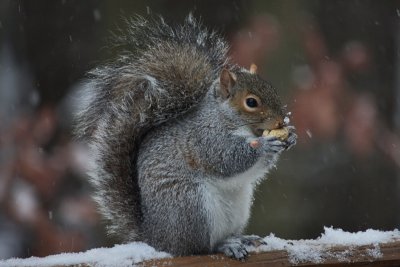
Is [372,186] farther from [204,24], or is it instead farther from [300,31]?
[204,24]

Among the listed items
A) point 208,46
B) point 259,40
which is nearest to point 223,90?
point 208,46

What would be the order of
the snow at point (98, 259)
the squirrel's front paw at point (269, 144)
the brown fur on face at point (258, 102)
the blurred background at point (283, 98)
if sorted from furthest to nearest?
the blurred background at point (283, 98) < the brown fur on face at point (258, 102) < the squirrel's front paw at point (269, 144) < the snow at point (98, 259)

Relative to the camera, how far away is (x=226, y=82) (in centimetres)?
299

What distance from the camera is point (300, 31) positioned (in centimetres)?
456

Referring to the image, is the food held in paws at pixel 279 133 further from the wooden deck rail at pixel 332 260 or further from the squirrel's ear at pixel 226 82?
the wooden deck rail at pixel 332 260

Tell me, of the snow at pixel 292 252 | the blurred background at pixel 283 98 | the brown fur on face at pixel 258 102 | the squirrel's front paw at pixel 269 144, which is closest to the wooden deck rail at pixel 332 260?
the snow at pixel 292 252

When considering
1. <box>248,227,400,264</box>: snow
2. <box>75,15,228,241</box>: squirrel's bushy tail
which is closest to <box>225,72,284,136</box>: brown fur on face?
<box>75,15,228,241</box>: squirrel's bushy tail

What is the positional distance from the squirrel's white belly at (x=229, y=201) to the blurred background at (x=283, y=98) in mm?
1111

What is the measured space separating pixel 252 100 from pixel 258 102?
3 cm

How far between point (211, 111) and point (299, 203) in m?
1.71

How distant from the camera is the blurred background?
4027 mm

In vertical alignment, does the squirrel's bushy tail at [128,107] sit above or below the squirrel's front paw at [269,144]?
above

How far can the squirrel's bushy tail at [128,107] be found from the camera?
296 cm

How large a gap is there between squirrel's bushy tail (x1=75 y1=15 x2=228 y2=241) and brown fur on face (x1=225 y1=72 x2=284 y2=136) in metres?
0.14
